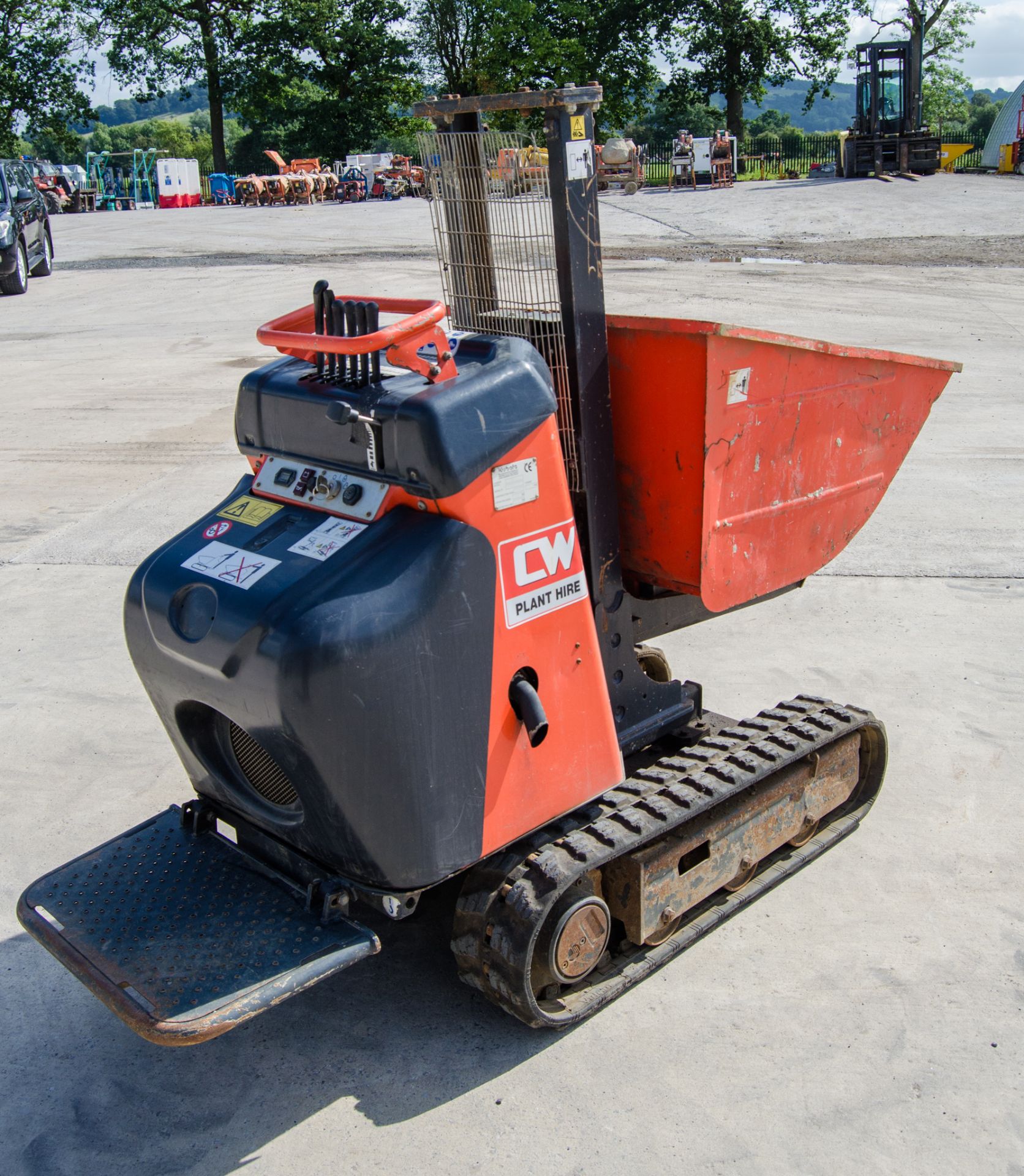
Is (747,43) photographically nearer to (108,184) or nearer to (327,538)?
(108,184)

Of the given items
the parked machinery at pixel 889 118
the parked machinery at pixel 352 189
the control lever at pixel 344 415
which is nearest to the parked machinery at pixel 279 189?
the parked machinery at pixel 352 189

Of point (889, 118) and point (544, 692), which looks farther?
point (889, 118)

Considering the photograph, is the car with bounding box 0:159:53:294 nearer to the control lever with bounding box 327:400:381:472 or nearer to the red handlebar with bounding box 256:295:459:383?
the red handlebar with bounding box 256:295:459:383

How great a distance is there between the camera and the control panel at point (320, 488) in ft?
9.89

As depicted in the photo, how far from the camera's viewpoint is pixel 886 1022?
3307mm

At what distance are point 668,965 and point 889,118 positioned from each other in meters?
32.9

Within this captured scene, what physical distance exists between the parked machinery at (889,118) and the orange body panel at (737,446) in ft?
98.6

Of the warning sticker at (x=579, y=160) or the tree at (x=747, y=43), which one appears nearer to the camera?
the warning sticker at (x=579, y=160)

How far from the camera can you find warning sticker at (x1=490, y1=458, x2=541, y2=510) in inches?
116

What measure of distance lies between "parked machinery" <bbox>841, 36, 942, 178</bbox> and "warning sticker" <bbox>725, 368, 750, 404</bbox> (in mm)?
30636

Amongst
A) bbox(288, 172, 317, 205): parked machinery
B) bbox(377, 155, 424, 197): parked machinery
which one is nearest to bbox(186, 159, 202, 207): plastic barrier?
bbox(288, 172, 317, 205): parked machinery

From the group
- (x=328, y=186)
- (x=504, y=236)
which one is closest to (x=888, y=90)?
(x=328, y=186)

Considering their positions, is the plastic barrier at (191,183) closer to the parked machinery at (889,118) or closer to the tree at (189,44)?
the tree at (189,44)

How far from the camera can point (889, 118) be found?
3183cm
